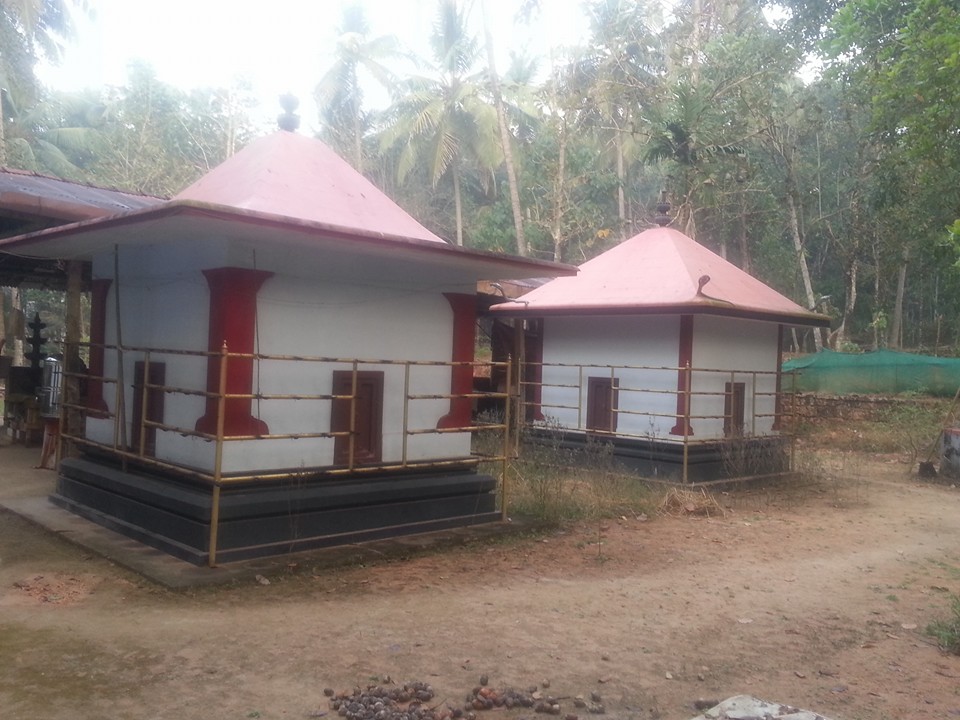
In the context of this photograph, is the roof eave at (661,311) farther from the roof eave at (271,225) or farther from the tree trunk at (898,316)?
the tree trunk at (898,316)

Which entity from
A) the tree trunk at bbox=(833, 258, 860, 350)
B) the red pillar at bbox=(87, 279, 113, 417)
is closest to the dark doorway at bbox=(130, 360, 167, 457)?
the red pillar at bbox=(87, 279, 113, 417)

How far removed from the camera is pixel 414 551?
8.20 m

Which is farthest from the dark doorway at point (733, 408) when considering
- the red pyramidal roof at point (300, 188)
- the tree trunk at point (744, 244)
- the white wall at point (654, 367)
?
the tree trunk at point (744, 244)

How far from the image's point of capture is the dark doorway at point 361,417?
8.51 metres

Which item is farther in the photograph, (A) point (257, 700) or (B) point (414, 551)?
(B) point (414, 551)

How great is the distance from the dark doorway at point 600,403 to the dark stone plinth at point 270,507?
4.98 metres

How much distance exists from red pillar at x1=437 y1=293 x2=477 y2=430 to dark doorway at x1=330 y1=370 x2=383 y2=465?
95 centimetres

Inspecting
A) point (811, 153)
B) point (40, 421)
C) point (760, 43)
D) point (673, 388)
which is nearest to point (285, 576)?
point (673, 388)

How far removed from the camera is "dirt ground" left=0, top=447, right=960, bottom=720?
4.84 m

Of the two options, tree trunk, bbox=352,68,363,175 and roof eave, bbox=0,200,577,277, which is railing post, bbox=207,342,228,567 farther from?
tree trunk, bbox=352,68,363,175

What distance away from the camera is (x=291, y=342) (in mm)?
8094

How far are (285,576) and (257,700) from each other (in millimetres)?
2561

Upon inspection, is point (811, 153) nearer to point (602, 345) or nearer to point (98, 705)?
point (602, 345)

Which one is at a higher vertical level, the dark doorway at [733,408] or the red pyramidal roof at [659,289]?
the red pyramidal roof at [659,289]
